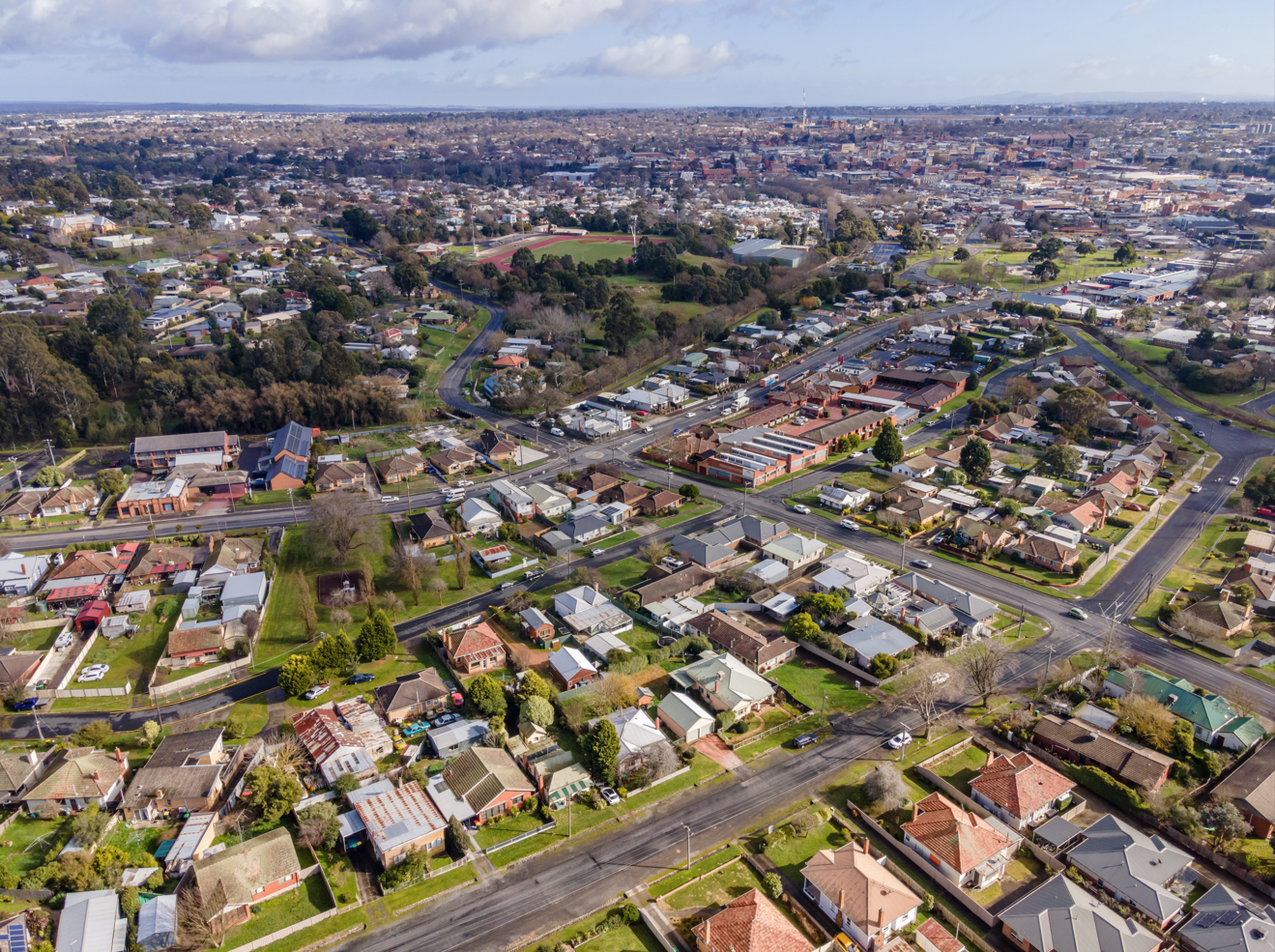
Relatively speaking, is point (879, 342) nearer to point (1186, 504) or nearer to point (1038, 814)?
point (1186, 504)

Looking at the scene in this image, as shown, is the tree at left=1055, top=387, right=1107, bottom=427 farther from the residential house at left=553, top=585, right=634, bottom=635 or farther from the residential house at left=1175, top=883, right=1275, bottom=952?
the residential house at left=1175, top=883, right=1275, bottom=952

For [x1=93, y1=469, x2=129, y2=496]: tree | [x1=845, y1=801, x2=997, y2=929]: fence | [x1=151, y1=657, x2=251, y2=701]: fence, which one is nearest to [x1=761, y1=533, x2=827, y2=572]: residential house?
[x1=845, y1=801, x2=997, y2=929]: fence

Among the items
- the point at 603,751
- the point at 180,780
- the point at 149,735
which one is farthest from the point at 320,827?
the point at 149,735

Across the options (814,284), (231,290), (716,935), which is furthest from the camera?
(814,284)

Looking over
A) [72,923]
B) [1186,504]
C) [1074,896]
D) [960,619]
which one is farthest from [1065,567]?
[72,923]

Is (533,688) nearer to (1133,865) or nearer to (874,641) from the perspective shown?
(874,641)

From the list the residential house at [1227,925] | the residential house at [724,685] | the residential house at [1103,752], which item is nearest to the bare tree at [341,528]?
the residential house at [724,685]
